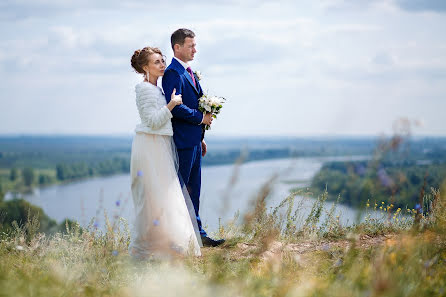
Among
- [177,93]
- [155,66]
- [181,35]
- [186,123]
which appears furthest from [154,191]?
[181,35]

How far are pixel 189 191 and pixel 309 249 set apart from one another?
56.8 inches

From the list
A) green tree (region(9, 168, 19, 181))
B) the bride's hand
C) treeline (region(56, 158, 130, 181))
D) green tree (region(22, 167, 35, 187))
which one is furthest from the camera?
treeline (region(56, 158, 130, 181))

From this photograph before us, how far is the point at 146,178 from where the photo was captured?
458cm

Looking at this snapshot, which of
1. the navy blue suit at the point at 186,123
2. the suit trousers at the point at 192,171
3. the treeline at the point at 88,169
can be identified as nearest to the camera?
the navy blue suit at the point at 186,123

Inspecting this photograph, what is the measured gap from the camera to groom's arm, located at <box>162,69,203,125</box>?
4727 millimetres

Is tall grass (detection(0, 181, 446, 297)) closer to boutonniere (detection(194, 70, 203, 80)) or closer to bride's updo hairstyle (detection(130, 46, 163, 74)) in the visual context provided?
bride's updo hairstyle (detection(130, 46, 163, 74))

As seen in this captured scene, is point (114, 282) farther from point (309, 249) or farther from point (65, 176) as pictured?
point (65, 176)

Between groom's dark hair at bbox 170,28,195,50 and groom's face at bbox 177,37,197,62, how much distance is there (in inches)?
1.3

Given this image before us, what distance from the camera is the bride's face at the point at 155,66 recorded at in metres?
4.69

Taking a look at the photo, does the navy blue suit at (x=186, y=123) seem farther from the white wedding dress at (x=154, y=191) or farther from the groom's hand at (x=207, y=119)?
the white wedding dress at (x=154, y=191)

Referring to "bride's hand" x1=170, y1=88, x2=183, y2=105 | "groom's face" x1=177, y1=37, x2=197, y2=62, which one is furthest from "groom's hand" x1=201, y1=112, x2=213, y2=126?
"groom's face" x1=177, y1=37, x2=197, y2=62

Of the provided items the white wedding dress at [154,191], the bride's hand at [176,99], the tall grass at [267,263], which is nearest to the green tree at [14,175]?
the tall grass at [267,263]

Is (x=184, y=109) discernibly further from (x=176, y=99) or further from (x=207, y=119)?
(x=207, y=119)

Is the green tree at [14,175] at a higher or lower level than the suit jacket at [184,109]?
lower
